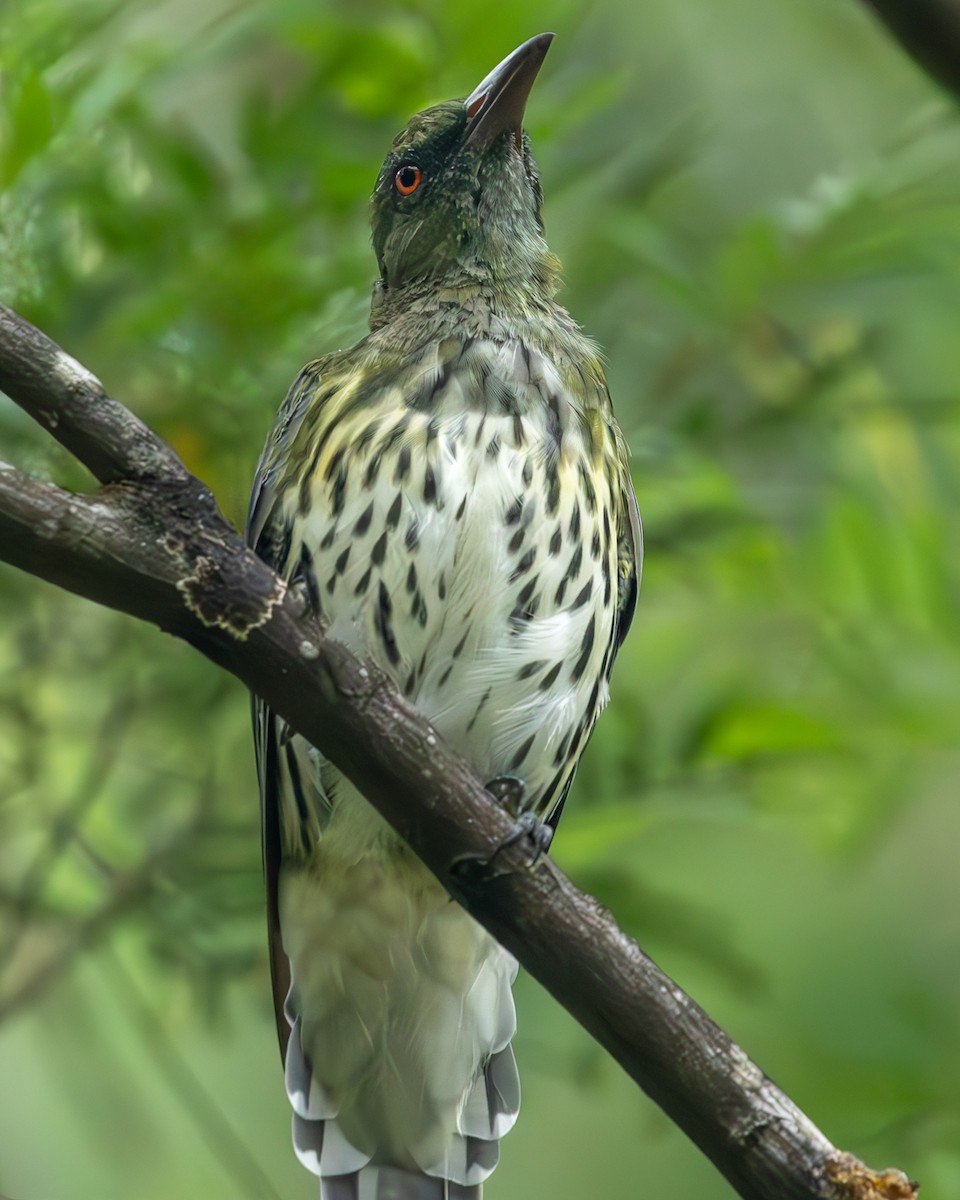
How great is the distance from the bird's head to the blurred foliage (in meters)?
0.13

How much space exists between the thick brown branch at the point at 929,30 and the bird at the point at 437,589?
102 centimetres

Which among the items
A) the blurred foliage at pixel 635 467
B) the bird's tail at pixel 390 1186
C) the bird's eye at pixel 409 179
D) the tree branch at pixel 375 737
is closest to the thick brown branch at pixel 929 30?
the tree branch at pixel 375 737

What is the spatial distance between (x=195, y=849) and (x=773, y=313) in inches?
63.3

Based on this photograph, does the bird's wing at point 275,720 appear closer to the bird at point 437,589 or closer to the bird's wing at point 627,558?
the bird at point 437,589

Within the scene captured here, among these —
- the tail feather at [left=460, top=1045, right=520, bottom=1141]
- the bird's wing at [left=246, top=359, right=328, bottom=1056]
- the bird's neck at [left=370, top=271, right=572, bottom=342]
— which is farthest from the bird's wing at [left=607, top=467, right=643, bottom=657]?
the tail feather at [left=460, top=1045, right=520, bottom=1141]

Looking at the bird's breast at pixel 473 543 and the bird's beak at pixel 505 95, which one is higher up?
the bird's beak at pixel 505 95

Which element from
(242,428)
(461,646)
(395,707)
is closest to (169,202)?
(242,428)

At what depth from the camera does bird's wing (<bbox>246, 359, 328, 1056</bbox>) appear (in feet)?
9.34

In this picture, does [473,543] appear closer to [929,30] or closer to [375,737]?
[375,737]

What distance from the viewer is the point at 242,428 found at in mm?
3211

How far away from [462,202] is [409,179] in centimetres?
12


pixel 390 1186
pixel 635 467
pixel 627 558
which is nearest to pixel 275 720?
pixel 627 558

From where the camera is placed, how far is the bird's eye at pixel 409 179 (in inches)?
122

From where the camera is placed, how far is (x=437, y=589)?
8.90 ft
